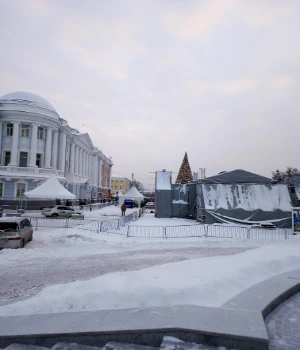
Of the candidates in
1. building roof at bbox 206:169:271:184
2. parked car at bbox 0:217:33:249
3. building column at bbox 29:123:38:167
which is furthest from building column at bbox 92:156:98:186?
parked car at bbox 0:217:33:249

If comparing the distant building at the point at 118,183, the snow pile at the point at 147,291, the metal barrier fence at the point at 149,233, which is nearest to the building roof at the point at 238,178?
the metal barrier fence at the point at 149,233

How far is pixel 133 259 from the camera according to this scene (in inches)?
416

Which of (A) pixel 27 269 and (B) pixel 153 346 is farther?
(A) pixel 27 269

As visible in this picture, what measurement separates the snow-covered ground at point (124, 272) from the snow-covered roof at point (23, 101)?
28932 mm

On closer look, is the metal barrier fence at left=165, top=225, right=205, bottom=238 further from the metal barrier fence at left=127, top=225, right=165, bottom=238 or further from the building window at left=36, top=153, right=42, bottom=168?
the building window at left=36, top=153, right=42, bottom=168

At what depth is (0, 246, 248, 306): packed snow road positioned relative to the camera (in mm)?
7268

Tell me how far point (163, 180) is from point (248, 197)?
10.2m

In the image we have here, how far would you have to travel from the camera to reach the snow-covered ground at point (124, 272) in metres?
5.15

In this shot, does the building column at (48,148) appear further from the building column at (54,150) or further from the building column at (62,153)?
the building column at (62,153)

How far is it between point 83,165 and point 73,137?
9613 millimetres

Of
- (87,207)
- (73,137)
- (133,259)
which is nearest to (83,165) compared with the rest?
(73,137)

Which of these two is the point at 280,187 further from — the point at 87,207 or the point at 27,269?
the point at 87,207

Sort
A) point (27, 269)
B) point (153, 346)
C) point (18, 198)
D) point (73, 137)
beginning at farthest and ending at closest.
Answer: point (73, 137) < point (18, 198) < point (27, 269) < point (153, 346)

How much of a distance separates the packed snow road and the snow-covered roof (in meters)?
32.5
